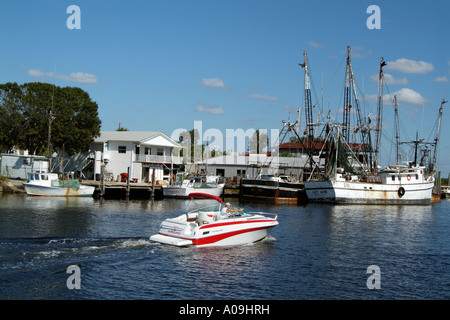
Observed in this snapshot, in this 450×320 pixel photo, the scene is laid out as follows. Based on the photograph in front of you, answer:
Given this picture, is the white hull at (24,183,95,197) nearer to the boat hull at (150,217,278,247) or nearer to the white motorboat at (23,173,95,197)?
the white motorboat at (23,173,95,197)

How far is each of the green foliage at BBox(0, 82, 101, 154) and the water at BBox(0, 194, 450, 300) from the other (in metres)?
32.9

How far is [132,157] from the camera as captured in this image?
247 ft

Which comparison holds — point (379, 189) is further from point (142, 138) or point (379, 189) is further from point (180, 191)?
point (142, 138)

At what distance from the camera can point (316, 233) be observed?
37.4 meters

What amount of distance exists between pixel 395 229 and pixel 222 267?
23.3 metres

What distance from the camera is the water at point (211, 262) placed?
2078 centimetres

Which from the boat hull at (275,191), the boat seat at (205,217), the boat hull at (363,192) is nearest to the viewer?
the boat seat at (205,217)

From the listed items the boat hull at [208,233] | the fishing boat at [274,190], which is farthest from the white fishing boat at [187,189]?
the boat hull at [208,233]

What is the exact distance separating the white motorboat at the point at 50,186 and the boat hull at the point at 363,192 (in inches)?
1326

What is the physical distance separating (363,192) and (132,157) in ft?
121

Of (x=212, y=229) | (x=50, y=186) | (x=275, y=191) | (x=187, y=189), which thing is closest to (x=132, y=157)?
(x=187, y=189)

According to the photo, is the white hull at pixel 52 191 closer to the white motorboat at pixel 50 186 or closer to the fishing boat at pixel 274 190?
the white motorboat at pixel 50 186

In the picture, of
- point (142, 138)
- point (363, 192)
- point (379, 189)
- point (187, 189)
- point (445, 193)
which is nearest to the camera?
point (187, 189)

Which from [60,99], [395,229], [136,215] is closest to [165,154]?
[60,99]
